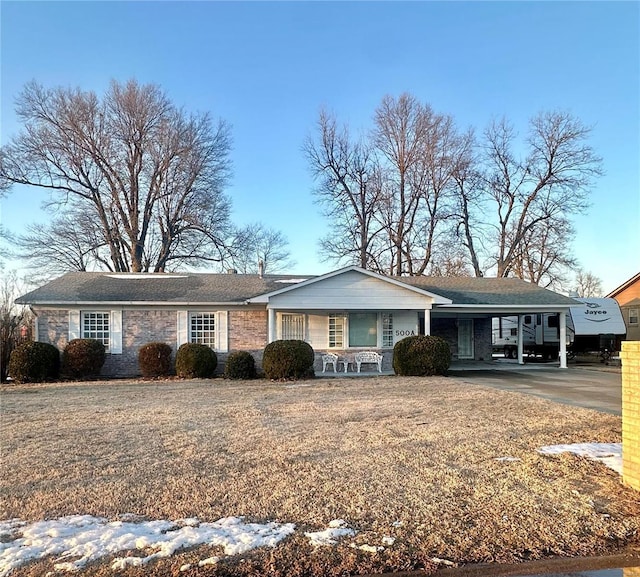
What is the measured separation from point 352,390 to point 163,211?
22751 mm

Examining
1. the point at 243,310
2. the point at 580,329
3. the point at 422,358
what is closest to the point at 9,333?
the point at 243,310

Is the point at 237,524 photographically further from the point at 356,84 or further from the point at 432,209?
the point at 432,209

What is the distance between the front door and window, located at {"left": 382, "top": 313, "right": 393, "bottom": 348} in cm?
545

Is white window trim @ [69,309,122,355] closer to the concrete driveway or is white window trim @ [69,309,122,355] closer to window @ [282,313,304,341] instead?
window @ [282,313,304,341]

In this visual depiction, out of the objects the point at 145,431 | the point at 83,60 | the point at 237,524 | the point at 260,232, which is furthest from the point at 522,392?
the point at 260,232

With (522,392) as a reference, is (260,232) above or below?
above

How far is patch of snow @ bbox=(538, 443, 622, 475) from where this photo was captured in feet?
20.4

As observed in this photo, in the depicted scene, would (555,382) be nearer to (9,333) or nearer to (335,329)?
(335,329)

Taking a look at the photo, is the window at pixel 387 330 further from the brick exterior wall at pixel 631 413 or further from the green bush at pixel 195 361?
the brick exterior wall at pixel 631 413

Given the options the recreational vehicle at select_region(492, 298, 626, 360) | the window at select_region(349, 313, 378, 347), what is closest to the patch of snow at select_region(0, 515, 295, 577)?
the window at select_region(349, 313, 378, 347)

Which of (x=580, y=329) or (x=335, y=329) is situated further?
(x=580, y=329)

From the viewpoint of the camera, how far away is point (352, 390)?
13.8 meters

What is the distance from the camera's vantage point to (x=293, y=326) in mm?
19703

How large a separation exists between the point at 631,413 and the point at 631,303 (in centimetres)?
2816
